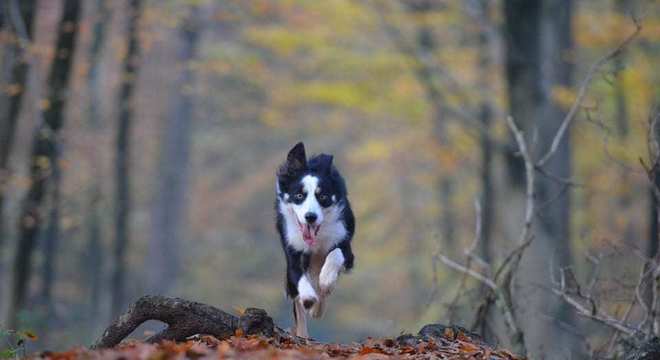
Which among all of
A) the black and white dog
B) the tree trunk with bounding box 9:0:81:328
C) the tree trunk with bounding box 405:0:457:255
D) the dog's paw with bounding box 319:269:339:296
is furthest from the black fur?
the tree trunk with bounding box 405:0:457:255

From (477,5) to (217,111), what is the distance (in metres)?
20.9

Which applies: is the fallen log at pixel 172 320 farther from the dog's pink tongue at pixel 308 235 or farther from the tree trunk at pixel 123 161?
the tree trunk at pixel 123 161

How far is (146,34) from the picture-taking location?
19.6 meters

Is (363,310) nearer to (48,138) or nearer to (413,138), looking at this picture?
(413,138)

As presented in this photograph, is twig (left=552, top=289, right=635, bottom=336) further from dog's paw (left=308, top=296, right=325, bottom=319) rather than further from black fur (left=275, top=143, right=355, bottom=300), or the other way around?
dog's paw (left=308, top=296, right=325, bottom=319)

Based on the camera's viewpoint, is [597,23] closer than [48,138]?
No

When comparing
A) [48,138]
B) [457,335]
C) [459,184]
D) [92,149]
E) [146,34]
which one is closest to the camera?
[457,335]

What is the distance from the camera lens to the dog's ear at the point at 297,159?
8.84 metres

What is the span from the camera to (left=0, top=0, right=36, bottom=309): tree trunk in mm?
15676

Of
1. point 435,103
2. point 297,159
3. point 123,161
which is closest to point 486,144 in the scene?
point 435,103

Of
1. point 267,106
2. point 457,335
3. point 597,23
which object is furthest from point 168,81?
point 457,335

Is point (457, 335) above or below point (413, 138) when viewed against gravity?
below

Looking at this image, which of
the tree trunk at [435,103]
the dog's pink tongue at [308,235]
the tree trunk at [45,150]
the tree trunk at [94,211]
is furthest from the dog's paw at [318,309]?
the tree trunk at [94,211]

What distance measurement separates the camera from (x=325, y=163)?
8961 mm
